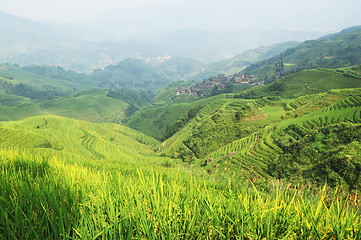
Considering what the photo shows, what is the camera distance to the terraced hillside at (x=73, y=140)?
4253 cm

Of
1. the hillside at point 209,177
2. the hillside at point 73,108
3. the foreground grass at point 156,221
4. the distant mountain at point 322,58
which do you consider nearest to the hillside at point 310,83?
the hillside at point 209,177

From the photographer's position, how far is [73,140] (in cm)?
6297

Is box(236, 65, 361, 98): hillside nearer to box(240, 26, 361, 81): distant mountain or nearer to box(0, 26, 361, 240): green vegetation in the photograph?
box(0, 26, 361, 240): green vegetation

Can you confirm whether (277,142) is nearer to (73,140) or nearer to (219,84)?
(73,140)

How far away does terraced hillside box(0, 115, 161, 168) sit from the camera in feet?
140

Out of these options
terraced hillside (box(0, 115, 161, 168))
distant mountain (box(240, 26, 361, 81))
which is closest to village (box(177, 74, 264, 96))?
distant mountain (box(240, 26, 361, 81))

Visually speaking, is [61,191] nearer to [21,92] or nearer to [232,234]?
[232,234]

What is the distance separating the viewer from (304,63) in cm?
14912

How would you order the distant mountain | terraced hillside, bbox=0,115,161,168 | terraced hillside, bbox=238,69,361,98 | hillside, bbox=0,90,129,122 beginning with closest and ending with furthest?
1. terraced hillside, bbox=0,115,161,168
2. terraced hillside, bbox=238,69,361,98
3. the distant mountain
4. hillside, bbox=0,90,129,122

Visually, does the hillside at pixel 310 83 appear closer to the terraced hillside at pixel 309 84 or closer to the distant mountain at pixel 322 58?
the terraced hillside at pixel 309 84

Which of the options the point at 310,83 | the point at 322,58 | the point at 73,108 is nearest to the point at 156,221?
the point at 310,83

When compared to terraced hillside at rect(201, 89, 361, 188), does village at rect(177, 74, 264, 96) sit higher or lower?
higher

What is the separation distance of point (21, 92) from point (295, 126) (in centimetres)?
23439

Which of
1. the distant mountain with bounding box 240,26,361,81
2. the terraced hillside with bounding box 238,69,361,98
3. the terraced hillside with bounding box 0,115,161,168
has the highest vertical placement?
the distant mountain with bounding box 240,26,361,81
